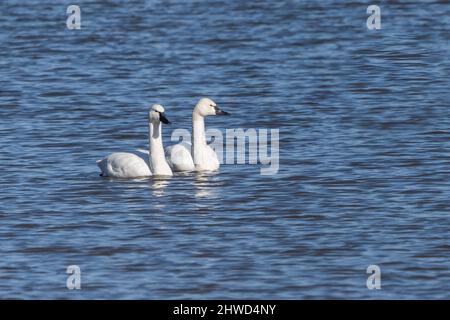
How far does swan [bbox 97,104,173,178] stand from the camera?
17.9 meters

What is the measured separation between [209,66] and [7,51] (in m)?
5.11

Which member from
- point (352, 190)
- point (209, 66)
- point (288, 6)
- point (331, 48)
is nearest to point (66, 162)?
point (352, 190)

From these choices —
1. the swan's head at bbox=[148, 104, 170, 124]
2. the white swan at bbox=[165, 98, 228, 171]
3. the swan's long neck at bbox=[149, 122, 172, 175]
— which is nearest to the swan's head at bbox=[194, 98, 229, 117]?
the white swan at bbox=[165, 98, 228, 171]

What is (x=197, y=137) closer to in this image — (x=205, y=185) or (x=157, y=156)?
(x=157, y=156)

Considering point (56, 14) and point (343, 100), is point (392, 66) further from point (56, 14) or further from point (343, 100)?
point (56, 14)

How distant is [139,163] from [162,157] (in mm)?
310

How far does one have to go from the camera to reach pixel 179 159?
18.5 metres

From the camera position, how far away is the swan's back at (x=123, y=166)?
58.6 ft

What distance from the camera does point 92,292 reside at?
42.1 ft

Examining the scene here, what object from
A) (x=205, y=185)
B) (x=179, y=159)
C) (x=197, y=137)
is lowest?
(x=205, y=185)

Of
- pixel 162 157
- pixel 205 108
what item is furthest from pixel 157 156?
pixel 205 108

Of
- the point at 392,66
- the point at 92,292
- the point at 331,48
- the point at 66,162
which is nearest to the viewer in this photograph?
the point at 92,292

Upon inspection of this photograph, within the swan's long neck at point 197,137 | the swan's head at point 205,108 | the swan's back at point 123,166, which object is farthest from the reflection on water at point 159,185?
the swan's head at point 205,108

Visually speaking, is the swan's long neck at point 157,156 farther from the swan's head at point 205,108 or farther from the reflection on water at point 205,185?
the swan's head at point 205,108
